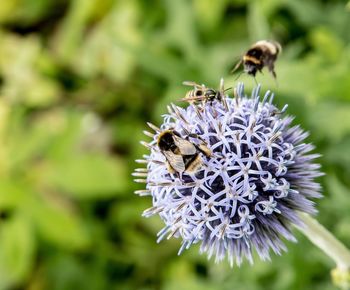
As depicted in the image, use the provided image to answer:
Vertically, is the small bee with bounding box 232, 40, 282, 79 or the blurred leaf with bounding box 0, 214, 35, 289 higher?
the small bee with bounding box 232, 40, 282, 79

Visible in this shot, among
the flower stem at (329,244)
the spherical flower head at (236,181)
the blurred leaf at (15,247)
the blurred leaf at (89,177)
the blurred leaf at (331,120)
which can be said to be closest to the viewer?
the spherical flower head at (236,181)

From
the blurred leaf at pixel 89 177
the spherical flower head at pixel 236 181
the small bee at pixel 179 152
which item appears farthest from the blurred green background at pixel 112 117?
the small bee at pixel 179 152

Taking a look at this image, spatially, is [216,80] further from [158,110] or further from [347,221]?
[347,221]

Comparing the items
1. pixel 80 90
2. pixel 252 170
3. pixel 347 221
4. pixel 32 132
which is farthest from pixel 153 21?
pixel 252 170

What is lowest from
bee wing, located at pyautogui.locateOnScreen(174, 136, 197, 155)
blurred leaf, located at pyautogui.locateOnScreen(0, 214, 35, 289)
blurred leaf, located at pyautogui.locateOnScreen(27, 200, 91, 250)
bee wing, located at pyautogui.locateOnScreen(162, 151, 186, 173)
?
bee wing, located at pyautogui.locateOnScreen(162, 151, 186, 173)

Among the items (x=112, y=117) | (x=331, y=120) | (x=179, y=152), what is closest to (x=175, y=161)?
(x=179, y=152)

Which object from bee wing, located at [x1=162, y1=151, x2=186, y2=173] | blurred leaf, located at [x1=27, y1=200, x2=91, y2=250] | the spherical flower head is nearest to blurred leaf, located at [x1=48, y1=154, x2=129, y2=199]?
blurred leaf, located at [x1=27, y1=200, x2=91, y2=250]

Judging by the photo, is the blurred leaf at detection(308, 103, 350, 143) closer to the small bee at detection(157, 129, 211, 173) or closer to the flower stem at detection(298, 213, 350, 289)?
the flower stem at detection(298, 213, 350, 289)

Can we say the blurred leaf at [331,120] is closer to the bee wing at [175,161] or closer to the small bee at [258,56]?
the small bee at [258,56]
